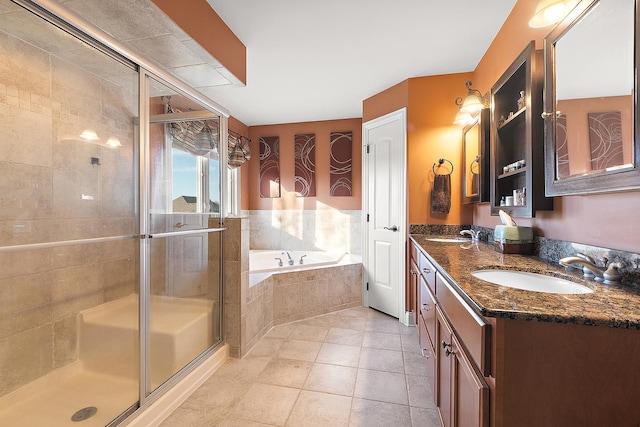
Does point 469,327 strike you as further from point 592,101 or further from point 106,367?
point 106,367

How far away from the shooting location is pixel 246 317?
88.6 inches

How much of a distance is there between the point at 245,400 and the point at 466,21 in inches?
117

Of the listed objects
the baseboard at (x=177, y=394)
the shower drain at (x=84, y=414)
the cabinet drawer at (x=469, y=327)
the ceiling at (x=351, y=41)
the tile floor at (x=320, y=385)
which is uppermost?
the ceiling at (x=351, y=41)

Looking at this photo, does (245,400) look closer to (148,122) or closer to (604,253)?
(148,122)

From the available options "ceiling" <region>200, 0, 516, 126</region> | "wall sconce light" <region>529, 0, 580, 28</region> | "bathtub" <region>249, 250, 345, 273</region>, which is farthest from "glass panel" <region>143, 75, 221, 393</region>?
"wall sconce light" <region>529, 0, 580, 28</region>

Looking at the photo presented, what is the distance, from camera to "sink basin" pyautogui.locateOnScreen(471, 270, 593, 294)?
40.0 inches

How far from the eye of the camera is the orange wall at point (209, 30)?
5.24ft

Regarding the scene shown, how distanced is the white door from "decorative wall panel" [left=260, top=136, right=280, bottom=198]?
158 cm

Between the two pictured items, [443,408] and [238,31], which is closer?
[443,408]

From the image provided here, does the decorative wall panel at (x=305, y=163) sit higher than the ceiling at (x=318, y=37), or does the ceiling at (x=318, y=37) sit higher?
the ceiling at (x=318, y=37)

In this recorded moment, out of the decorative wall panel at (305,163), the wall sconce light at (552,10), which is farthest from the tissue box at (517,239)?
the decorative wall panel at (305,163)

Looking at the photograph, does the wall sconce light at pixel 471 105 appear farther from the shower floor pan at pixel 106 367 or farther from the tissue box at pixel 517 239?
the shower floor pan at pixel 106 367

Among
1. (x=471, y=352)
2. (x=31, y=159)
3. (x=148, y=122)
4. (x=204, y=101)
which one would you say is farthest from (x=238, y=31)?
(x=471, y=352)

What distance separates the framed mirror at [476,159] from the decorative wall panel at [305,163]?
7.11 ft
